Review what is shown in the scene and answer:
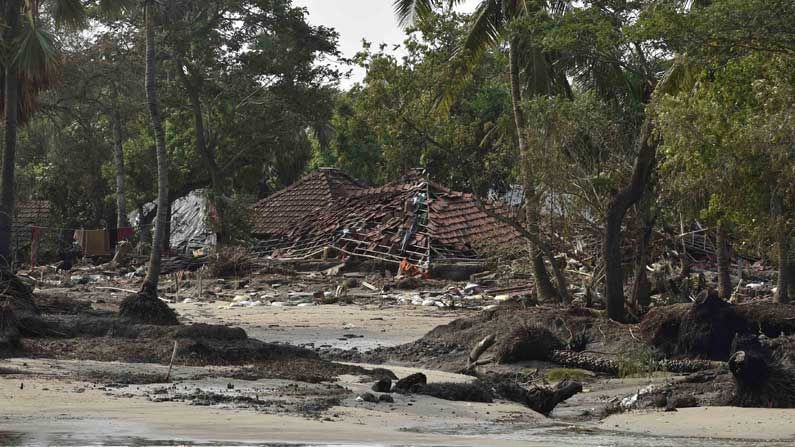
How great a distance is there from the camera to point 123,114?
133ft

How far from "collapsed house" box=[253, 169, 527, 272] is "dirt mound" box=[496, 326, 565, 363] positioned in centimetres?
1405

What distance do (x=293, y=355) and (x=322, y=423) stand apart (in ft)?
18.4

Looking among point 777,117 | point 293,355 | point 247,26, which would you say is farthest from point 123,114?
point 777,117

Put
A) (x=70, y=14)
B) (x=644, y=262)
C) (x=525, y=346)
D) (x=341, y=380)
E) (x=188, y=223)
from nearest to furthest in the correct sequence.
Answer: (x=341, y=380)
(x=525, y=346)
(x=644, y=262)
(x=70, y=14)
(x=188, y=223)

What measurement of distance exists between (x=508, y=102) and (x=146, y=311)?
992 inches

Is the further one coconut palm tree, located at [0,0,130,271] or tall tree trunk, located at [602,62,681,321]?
coconut palm tree, located at [0,0,130,271]

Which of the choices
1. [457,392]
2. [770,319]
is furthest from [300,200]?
Result: [457,392]

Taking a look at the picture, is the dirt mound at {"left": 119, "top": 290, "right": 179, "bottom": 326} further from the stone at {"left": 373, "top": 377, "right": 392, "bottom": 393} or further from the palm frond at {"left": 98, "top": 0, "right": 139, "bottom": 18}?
the stone at {"left": 373, "top": 377, "right": 392, "bottom": 393}

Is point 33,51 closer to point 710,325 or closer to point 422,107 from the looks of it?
point 422,107

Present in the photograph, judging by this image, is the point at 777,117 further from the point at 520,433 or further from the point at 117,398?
the point at 117,398

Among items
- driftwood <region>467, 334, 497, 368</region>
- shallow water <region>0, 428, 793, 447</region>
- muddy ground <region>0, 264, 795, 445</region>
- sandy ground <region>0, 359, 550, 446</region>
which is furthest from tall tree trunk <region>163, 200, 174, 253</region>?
shallow water <region>0, 428, 793, 447</region>

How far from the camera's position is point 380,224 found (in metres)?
36.3

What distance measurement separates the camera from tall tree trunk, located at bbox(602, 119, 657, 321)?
1827 cm

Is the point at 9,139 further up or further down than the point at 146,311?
further up
